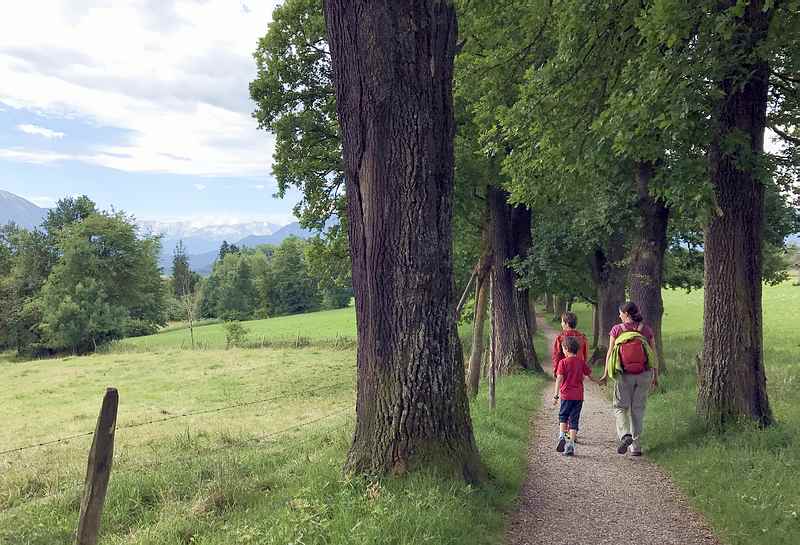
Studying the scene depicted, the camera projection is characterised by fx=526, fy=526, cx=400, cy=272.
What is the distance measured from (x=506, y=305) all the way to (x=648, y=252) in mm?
4652

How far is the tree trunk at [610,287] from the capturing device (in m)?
17.9

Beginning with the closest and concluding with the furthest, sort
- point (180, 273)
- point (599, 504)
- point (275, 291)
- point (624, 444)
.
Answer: point (599, 504) → point (624, 444) → point (275, 291) → point (180, 273)

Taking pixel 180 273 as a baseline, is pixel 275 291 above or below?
below

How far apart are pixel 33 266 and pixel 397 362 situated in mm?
66083

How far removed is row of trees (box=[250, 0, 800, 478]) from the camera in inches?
195

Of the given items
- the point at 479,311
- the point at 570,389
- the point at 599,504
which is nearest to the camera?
the point at 599,504

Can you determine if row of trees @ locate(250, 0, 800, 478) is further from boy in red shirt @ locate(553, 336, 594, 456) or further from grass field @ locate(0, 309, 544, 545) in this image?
boy in red shirt @ locate(553, 336, 594, 456)

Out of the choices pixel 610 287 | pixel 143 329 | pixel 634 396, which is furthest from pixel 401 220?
pixel 143 329

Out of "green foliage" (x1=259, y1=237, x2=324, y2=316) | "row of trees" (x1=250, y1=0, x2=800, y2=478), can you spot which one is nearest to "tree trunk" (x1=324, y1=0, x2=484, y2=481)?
"row of trees" (x1=250, y1=0, x2=800, y2=478)

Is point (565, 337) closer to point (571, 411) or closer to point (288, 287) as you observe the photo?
point (571, 411)

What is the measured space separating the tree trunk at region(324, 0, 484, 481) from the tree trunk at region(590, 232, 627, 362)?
13659 mm

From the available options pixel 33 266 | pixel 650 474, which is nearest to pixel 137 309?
pixel 33 266

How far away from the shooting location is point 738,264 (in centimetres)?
728

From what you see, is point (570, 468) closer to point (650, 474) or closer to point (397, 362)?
point (650, 474)
